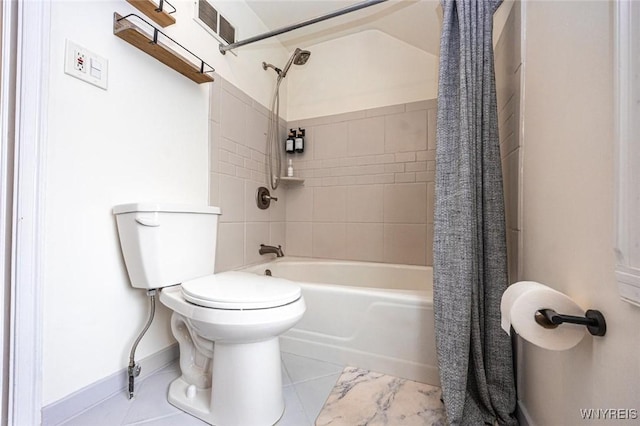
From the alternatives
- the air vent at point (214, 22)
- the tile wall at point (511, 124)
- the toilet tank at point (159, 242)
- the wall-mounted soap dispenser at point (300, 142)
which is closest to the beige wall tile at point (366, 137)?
the wall-mounted soap dispenser at point (300, 142)

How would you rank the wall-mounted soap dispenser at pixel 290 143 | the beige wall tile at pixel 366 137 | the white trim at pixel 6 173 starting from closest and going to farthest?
1. the white trim at pixel 6 173
2. the beige wall tile at pixel 366 137
3. the wall-mounted soap dispenser at pixel 290 143

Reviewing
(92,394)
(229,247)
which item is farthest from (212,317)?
(229,247)

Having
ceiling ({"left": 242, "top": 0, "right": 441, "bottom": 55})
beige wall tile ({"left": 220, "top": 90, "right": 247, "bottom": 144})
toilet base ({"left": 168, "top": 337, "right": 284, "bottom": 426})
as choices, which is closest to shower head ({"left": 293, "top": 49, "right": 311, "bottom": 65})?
ceiling ({"left": 242, "top": 0, "right": 441, "bottom": 55})

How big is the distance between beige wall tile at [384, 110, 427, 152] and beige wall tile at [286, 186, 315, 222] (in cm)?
71

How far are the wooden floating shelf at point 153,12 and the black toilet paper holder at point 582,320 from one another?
5.31ft

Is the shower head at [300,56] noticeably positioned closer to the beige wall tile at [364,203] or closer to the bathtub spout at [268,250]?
the beige wall tile at [364,203]

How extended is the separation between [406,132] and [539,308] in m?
1.55

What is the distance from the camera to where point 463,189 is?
36.1 inches

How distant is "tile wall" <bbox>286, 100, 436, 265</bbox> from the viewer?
1.85m

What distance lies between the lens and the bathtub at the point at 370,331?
1.15m

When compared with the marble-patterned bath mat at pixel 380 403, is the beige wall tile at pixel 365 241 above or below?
above

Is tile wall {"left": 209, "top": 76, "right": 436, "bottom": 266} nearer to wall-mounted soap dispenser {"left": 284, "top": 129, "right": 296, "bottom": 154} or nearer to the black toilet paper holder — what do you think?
wall-mounted soap dispenser {"left": 284, "top": 129, "right": 296, "bottom": 154}

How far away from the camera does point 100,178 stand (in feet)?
3.23

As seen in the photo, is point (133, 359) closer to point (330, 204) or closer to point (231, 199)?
point (231, 199)
